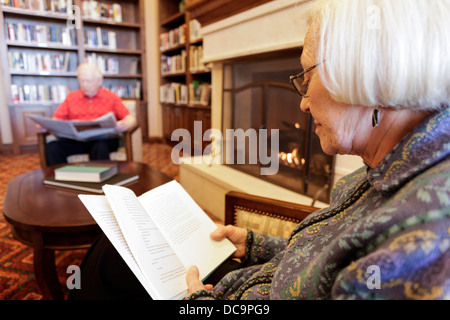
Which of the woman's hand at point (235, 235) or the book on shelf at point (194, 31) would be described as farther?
the book on shelf at point (194, 31)

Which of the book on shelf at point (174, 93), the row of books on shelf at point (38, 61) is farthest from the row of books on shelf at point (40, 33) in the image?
the book on shelf at point (174, 93)

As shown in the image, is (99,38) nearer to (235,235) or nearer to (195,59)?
(195,59)

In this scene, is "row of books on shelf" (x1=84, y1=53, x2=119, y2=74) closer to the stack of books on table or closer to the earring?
the stack of books on table

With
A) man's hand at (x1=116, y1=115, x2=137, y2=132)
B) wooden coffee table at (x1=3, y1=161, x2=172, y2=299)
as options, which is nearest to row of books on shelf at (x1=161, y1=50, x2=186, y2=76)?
man's hand at (x1=116, y1=115, x2=137, y2=132)

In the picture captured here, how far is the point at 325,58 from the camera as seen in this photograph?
0.43 meters

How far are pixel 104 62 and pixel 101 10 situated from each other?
708 millimetres

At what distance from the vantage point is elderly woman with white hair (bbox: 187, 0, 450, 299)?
307 mm

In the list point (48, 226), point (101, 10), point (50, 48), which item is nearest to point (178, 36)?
point (101, 10)

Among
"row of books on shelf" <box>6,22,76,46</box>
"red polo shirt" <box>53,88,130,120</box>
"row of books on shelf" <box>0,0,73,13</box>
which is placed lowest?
"red polo shirt" <box>53,88,130,120</box>

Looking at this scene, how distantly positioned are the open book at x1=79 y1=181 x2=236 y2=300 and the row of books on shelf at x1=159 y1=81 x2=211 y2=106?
2852 mm

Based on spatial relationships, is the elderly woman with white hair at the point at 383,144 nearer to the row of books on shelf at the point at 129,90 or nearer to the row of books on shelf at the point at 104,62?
the row of books on shelf at the point at 104,62

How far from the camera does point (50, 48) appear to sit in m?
4.04

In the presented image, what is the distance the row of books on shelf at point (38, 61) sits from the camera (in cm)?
388

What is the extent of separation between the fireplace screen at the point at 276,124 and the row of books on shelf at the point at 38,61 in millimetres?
2888
